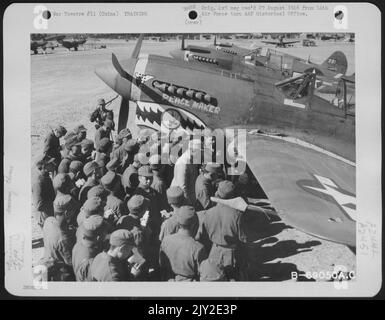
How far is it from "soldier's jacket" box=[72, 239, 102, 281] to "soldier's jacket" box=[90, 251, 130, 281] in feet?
0.07

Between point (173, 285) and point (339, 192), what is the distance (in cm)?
86

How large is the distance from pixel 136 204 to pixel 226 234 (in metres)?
0.42

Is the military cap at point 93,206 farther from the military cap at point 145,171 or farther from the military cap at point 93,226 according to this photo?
the military cap at point 145,171

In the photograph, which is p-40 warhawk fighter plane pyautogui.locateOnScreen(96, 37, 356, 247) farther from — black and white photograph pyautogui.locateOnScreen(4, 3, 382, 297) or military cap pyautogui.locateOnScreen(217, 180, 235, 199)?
military cap pyautogui.locateOnScreen(217, 180, 235, 199)

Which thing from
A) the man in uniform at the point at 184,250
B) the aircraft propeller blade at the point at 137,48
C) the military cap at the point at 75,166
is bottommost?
the man in uniform at the point at 184,250

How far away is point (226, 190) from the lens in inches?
83.6

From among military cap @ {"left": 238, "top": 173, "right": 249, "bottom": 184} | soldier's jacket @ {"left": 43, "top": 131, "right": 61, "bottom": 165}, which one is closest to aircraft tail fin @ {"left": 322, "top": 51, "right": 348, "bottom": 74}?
military cap @ {"left": 238, "top": 173, "right": 249, "bottom": 184}

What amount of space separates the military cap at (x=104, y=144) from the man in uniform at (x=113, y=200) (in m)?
0.11

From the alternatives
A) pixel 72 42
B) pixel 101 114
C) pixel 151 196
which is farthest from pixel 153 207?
pixel 72 42

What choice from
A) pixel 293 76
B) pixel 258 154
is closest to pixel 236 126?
pixel 258 154

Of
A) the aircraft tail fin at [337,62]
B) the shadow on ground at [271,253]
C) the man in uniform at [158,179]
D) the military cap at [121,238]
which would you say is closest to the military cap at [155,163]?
the man in uniform at [158,179]

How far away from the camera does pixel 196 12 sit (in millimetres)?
2174

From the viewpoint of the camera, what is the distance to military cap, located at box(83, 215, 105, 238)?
210 cm

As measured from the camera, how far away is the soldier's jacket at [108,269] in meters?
2.10
